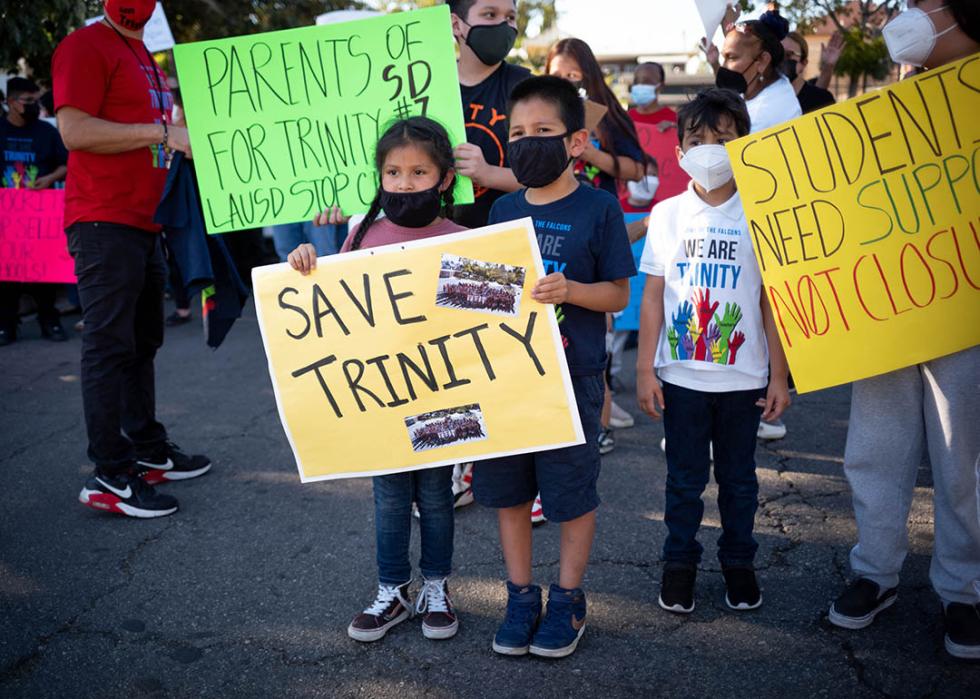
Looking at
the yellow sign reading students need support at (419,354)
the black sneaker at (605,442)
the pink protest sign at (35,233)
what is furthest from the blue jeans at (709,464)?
the pink protest sign at (35,233)

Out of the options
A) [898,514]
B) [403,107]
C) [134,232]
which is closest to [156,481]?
[134,232]

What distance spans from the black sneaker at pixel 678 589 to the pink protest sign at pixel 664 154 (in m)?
3.25

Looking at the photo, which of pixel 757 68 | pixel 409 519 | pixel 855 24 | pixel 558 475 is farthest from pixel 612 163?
pixel 855 24

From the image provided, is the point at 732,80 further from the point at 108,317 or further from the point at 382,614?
the point at 108,317

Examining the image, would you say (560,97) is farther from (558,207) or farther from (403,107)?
(403,107)

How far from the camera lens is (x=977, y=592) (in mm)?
2545

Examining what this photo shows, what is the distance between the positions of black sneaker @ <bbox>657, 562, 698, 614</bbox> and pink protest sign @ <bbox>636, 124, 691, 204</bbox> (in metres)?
3.25

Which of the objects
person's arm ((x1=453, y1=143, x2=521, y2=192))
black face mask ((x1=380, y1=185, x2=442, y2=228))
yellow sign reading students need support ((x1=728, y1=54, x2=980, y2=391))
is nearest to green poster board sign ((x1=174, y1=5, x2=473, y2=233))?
person's arm ((x1=453, y1=143, x2=521, y2=192))

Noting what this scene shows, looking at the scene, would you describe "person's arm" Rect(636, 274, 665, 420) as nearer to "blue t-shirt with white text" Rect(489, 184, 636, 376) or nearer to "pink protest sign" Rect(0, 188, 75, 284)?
"blue t-shirt with white text" Rect(489, 184, 636, 376)

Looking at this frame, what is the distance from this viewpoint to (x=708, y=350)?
8.95 ft

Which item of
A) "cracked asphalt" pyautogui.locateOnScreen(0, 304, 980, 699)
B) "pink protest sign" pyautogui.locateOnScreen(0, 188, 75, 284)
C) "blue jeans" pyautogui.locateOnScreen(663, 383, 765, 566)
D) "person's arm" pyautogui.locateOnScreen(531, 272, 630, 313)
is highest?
"pink protest sign" pyautogui.locateOnScreen(0, 188, 75, 284)

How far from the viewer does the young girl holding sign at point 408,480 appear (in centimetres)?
261

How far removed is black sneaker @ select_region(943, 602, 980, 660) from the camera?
8.21ft

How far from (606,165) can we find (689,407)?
1474 millimetres
